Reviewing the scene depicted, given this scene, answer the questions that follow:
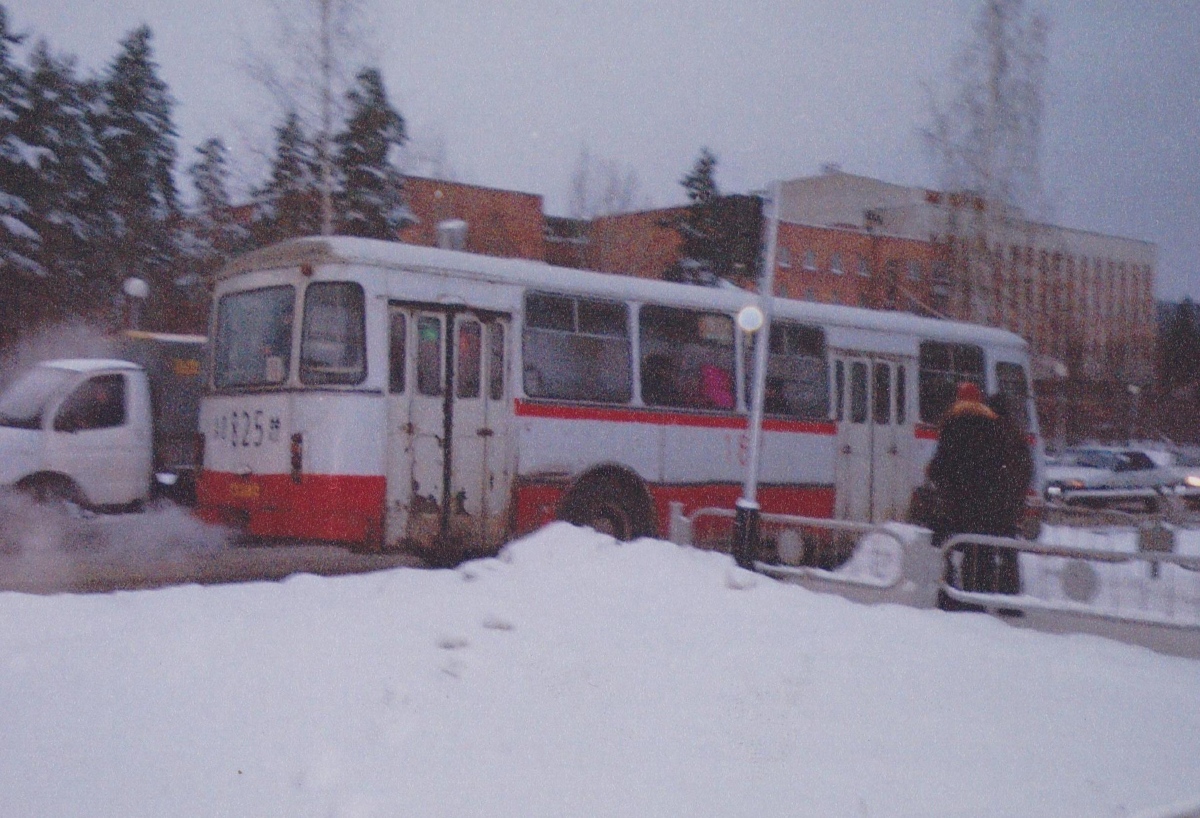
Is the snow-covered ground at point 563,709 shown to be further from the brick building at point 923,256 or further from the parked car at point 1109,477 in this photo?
the parked car at point 1109,477

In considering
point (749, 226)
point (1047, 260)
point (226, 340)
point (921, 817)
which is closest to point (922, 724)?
point (921, 817)

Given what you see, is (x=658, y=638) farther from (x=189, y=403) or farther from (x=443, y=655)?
(x=189, y=403)

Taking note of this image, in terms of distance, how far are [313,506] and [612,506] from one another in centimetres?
350

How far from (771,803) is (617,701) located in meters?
1.50

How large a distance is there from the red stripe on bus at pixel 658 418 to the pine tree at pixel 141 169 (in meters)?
29.6

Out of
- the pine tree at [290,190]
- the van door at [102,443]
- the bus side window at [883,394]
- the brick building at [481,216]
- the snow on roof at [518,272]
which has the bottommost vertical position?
the van door at [102,443]

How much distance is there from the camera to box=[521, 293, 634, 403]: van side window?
1317cm

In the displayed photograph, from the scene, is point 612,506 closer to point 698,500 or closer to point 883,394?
point 698,500

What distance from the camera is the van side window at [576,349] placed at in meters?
13.2

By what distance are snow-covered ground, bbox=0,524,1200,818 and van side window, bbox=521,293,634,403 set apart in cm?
423

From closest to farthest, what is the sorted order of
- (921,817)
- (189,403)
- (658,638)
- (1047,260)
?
(921,817) < (658,638) < (189,403) < (1047,260)

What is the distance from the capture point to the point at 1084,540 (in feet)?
51.4

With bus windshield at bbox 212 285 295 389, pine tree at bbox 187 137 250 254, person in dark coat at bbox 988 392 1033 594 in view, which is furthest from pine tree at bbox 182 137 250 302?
person in dark coat at bbox 988 392 1033 594

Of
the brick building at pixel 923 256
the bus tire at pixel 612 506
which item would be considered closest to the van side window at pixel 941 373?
the brick building at pixel 923 256
